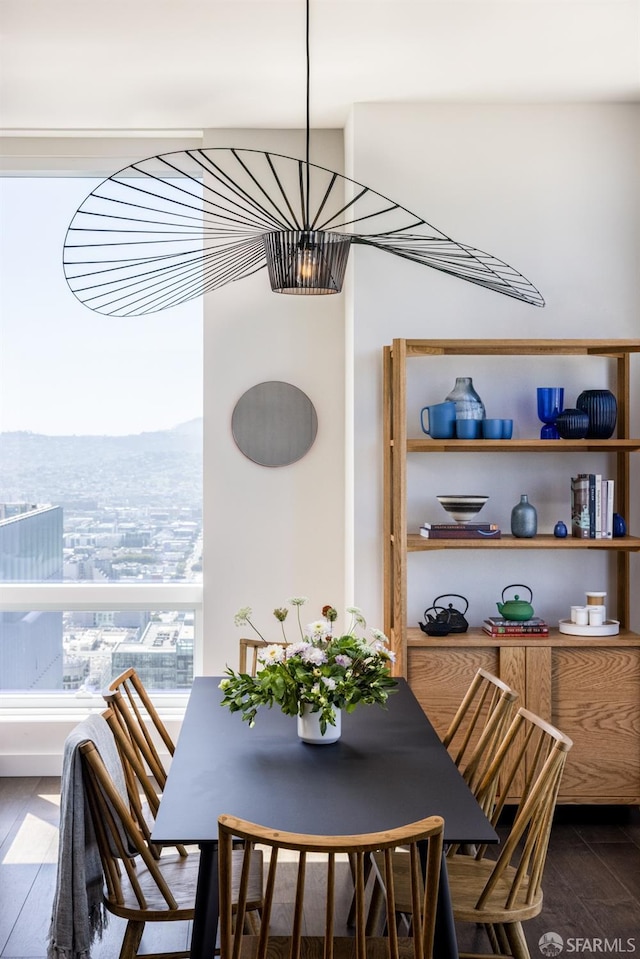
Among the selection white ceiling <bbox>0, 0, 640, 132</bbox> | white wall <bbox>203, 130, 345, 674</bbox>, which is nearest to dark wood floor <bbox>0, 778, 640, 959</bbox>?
white wall <bbox>203, 130, 345, 674</bbox>

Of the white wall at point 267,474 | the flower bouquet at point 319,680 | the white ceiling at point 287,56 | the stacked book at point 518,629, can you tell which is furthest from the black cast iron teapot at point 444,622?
the white ceiling at point 287,56

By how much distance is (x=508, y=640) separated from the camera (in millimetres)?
3533

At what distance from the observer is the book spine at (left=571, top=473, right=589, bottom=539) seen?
3639mm

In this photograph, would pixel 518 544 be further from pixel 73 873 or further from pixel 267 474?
pixel 73 873

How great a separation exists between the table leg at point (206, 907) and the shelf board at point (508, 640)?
1687 millimetres

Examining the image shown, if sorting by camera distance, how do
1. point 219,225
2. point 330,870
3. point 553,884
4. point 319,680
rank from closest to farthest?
point 330,870
point 319,680
point 553,884
point 219,225

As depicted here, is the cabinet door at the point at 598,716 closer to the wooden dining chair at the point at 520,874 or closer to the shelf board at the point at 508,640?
the shelf board at the point at 508,640

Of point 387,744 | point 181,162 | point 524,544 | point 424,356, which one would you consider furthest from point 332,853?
point 181,162

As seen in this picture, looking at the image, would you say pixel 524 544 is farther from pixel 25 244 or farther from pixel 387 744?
pixel 25 244

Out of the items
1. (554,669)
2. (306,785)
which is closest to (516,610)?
(554,669)

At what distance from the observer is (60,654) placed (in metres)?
4.42

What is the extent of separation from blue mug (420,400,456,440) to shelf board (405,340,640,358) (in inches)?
8.9

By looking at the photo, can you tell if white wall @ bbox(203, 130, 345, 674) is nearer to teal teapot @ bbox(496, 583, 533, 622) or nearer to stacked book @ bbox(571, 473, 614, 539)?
teal teapot @ bbox(496, 583, 533, 622)

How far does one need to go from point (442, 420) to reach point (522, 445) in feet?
1.09
